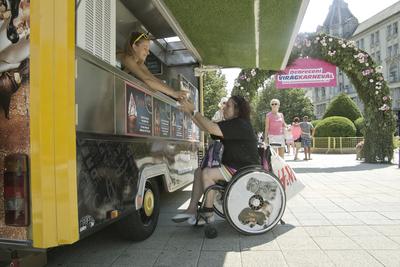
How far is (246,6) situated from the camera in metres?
4.79

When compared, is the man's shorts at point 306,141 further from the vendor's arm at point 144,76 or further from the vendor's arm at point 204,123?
the vendor's arm at point 144,76

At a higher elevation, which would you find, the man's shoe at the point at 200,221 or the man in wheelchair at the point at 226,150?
the man in wheelchair at the point at 226,150

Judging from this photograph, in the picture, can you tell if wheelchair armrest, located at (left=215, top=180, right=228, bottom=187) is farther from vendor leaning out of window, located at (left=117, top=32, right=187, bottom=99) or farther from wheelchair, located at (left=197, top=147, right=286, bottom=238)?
vendor leaning out of window, located at (left=117, top=32, right=187, bottom=99)

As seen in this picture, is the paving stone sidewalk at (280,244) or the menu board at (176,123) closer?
the paving stone sidewalk at (280,244)

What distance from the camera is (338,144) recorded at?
73.9 feet

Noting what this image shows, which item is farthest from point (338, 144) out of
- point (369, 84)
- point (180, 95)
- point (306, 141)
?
point (180, 95)

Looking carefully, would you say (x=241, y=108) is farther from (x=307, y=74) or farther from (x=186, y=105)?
(x=307, y=74)

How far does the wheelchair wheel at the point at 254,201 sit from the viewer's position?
415 centimetres

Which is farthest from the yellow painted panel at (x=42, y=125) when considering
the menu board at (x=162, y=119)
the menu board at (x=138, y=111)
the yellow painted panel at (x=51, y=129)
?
the menu board at (x=162, y=119)

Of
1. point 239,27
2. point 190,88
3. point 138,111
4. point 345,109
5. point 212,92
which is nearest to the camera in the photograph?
point 138,111

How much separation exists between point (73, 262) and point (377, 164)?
11.4 m

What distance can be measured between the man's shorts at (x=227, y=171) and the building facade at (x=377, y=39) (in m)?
56.3

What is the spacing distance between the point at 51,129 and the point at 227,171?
2356 mm

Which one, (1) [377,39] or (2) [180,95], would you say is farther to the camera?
(1) [377,39]
